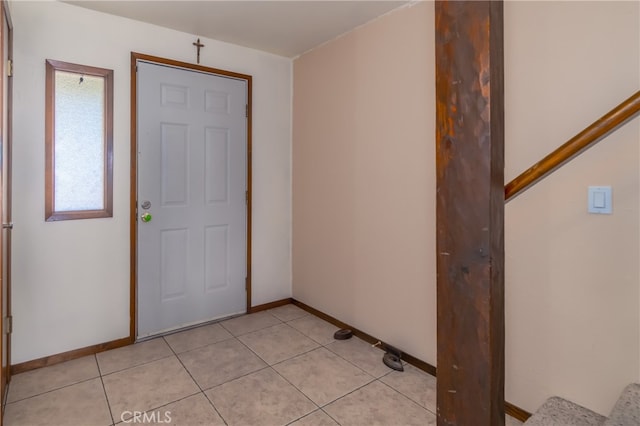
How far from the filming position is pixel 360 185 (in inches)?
111

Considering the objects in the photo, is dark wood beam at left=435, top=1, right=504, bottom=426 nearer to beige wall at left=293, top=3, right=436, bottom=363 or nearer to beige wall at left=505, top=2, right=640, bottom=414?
beige wall at left=505, top=2, right=640, bottom=414

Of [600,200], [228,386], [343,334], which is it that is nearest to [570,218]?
[600,200]

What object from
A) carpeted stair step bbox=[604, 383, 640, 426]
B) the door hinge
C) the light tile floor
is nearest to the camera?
carpeted stair step bbox=[604, 383, 640, 426]

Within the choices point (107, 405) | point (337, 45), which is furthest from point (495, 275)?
point (337, 45)

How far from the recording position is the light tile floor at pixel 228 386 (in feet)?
6.25

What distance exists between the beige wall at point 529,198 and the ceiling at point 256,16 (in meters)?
0.17

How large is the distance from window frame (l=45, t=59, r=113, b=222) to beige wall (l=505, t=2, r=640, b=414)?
2.59 meters

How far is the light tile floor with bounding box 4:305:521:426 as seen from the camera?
1.90 meters

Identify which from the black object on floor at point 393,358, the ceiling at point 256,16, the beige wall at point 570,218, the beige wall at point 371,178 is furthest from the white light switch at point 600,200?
the ceiling at point 256,16

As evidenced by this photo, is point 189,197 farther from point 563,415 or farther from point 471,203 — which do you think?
point 563,415

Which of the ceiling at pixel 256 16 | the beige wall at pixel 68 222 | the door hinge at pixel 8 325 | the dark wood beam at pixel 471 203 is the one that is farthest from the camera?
the ceiling at pixel 256 16

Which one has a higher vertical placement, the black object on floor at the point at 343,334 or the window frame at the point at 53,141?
→ the window frame at the point at 53,141

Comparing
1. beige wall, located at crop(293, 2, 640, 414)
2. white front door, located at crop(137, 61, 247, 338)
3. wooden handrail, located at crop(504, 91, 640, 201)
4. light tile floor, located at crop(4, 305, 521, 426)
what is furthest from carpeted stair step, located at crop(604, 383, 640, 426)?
white front door, located at crop(137, 61, 247, 338)

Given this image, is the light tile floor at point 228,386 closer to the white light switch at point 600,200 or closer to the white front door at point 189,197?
the white front door at point 189,197
